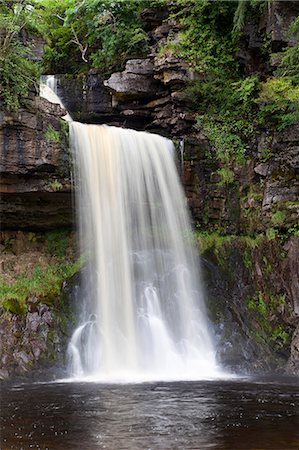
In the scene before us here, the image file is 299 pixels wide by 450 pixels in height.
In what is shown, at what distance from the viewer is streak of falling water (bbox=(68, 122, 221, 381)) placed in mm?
12094

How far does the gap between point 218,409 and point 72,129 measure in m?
8.58

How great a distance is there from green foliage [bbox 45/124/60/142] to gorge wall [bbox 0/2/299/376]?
0.04 meters

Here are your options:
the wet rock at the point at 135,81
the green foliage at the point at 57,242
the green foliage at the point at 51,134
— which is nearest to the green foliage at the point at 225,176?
the wet rock at the point at 135,81

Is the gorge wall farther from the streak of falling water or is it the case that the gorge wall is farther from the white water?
the streak of falling water

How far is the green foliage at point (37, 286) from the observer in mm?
12828

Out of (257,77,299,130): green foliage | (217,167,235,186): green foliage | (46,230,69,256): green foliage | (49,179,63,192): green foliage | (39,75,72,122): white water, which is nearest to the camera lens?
(49,179,63,192): green foliage

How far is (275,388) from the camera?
959 cm

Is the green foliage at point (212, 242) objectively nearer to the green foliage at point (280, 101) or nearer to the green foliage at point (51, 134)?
the green foliage at point (280, 101)

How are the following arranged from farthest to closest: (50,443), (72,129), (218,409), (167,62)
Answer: (167,62)
(72,129)
(218,409)
(50,443)

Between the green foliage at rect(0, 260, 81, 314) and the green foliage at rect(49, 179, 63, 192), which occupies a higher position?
the green foliage at rect(49, 179, 63, 192)

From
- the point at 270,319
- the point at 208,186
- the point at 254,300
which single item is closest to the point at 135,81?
the point at 208,186

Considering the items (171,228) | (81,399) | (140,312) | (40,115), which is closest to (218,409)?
(81,399)

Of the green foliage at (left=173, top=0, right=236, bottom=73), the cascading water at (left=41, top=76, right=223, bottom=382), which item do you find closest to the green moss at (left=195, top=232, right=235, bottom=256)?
the cascading water at (left=41, top=76, right=223, bottom=382)

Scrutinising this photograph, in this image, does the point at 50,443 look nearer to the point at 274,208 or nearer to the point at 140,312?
the point at 140,312
